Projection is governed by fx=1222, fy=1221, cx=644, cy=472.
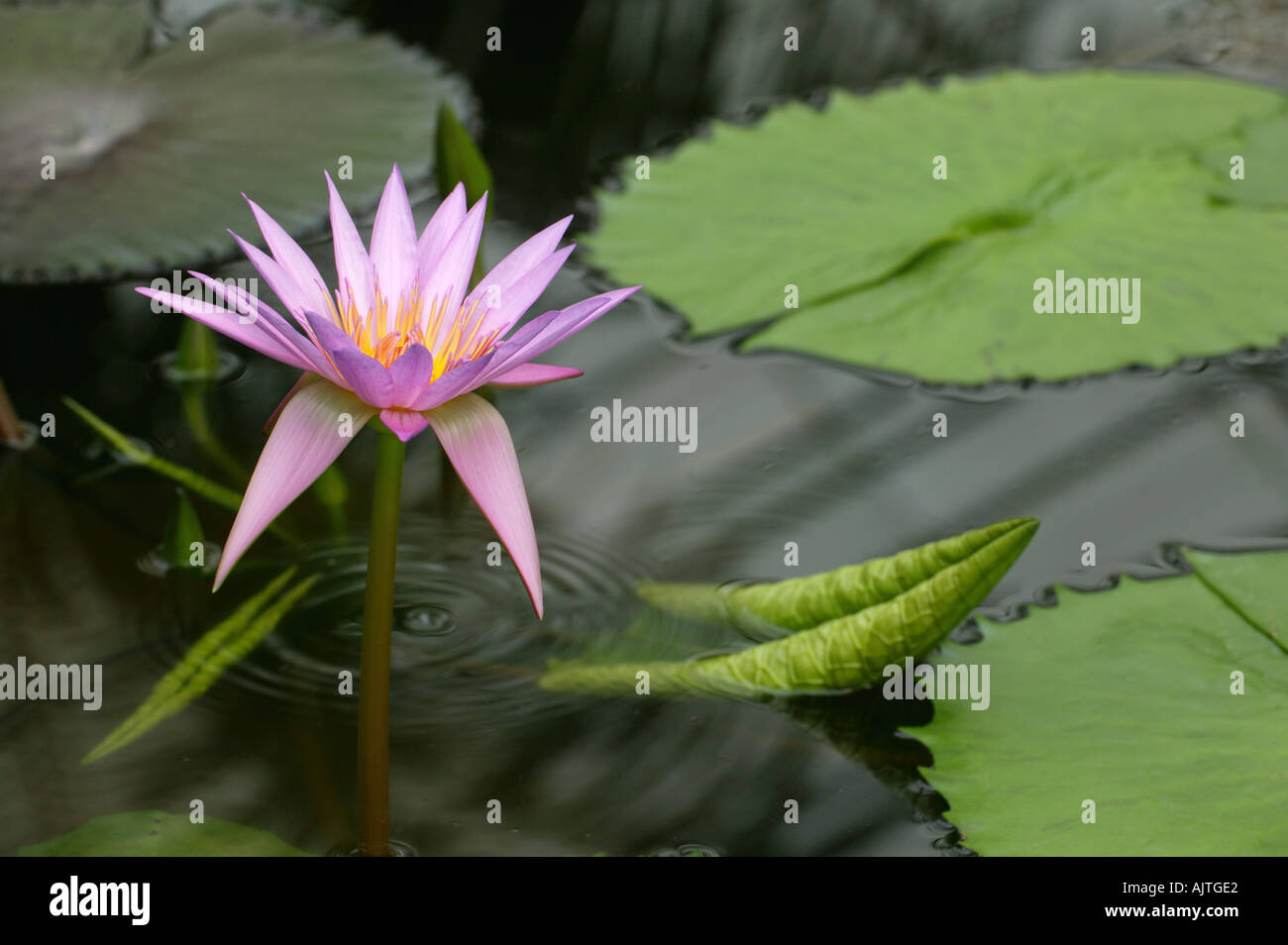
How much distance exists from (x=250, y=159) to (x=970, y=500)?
1.66 meters

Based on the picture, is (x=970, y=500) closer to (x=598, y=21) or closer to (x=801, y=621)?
(x=801, y=621)

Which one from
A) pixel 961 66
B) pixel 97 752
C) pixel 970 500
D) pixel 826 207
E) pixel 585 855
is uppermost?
pixel 961 66

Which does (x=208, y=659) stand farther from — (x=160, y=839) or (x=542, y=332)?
(x=542, y=332)

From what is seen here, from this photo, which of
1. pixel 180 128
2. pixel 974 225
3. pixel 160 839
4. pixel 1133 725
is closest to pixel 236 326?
pixel 160 839

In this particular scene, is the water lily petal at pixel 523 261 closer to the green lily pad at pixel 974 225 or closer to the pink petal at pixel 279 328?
the pink petal at pixel 279 328

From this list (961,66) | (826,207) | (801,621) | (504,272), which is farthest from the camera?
(961,66)

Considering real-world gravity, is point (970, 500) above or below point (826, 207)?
below

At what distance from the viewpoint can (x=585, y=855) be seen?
53.1 inches

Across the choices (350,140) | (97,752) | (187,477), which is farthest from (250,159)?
(97,752)

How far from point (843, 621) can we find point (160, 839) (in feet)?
2.66

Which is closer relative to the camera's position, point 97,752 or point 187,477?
point 97,752

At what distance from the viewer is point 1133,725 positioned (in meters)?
1.46

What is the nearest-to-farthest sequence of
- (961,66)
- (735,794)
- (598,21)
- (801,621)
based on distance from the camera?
(735,794) < (801,621) < (961,66) < (598,21)

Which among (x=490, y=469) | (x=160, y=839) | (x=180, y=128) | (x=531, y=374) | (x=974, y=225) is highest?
(x=180, y=128)
